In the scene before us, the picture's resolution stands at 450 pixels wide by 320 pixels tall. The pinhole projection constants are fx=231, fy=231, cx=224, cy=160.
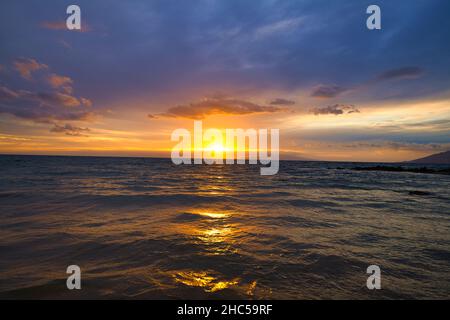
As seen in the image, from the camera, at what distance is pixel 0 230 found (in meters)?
9.72

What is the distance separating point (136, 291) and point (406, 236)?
34.9 feet

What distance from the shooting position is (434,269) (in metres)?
→ 6.65

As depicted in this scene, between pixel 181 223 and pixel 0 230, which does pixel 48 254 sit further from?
pixel 181 223

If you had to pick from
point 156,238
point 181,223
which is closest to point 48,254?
point 156,238

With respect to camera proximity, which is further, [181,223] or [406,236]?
[181,223]
